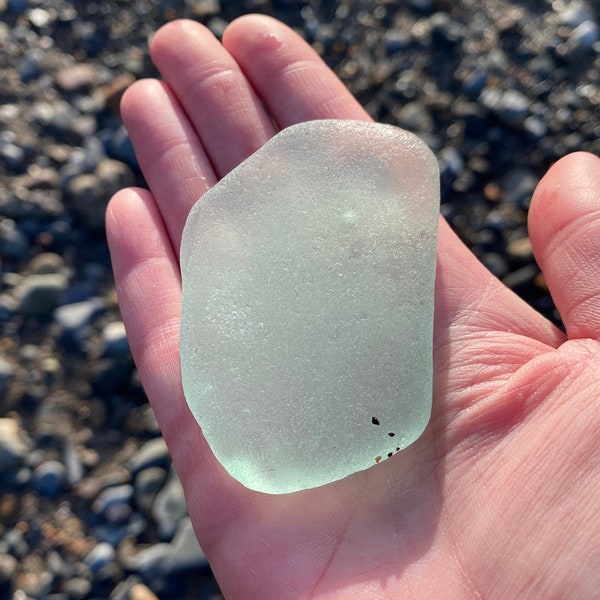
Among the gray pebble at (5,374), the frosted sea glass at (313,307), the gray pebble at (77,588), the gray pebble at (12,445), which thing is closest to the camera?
the frosted sea glass at (313,307)

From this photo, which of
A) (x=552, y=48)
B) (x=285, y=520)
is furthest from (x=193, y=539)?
(x=552, y=48)

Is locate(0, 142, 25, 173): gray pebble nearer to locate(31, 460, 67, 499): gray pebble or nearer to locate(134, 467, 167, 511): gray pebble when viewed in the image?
locate(31, 460, 67, 499): gray pebble

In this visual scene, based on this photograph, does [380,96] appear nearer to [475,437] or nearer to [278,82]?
[278,82]

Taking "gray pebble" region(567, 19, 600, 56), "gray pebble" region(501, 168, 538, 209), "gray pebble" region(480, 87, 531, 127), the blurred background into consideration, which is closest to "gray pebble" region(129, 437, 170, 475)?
the blurred background

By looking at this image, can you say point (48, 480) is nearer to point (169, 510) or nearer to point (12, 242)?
point (169, 510)

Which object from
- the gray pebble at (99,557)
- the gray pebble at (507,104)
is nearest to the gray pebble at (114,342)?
the gray pebble at (99,557)

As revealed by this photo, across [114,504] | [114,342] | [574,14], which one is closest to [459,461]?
[114,504]

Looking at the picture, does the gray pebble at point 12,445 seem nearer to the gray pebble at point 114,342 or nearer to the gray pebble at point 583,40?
the gray pebble at point 114,342
